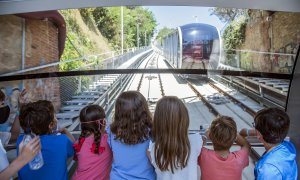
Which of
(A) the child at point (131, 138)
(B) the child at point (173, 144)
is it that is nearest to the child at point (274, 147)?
(B) the child at point (173, 144)

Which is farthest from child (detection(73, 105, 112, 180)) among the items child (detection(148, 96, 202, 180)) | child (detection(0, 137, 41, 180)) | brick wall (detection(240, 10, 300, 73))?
brick wall (detection(240, 10, 300, 73))

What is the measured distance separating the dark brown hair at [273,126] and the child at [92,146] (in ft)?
3.75

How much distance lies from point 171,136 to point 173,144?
6 cm

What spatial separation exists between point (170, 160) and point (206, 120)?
26.3 feet

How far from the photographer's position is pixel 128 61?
5.96 meters

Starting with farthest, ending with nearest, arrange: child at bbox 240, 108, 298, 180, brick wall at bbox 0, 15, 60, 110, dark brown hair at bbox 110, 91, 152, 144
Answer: brick wall at bbox 0, 15, 60, 110, dark brown hair at bbox 110, 91, 152, 144, child at bbox 240, 108, 298, 180

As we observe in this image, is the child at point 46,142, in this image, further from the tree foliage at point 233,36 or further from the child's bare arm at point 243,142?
the tree foliage at point 233,36

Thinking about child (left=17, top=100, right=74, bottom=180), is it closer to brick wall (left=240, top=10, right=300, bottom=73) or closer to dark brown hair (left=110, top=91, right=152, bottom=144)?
dark brown hair (left=110, top=91, right=152, bottom=144)

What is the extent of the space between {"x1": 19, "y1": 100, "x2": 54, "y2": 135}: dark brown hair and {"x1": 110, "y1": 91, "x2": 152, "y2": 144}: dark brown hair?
0.46m

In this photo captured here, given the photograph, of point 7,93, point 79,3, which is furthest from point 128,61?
point 79,3

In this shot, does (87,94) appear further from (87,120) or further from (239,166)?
(239,166)

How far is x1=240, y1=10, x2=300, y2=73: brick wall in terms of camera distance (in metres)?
4.25

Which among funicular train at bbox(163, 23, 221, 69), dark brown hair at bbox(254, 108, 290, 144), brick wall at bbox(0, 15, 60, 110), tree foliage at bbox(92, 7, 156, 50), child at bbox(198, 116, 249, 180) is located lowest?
child at bbox(198, 116, 249, 180)

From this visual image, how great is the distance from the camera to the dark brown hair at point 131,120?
89.7 inches
